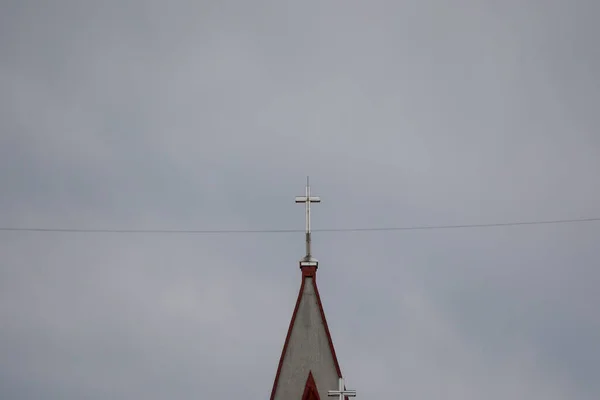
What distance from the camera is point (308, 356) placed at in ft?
168

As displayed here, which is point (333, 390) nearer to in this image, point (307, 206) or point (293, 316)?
point (293, 316)

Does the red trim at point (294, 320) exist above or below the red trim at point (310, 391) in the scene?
above

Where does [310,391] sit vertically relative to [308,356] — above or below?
below

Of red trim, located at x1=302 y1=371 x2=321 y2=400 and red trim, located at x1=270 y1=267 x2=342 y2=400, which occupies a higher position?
red trim, located at x1=270 y1=267 x2=342 y2=400

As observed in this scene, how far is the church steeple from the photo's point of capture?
165ft

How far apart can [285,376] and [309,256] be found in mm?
4994

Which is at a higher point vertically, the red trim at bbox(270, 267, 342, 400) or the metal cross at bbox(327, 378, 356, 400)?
the red trim at bbox(270, 267, 342, 400)

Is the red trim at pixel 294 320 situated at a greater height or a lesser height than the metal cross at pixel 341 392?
greater

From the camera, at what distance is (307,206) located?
179 ft

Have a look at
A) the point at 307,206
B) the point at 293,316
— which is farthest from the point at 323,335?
the point at 307,206

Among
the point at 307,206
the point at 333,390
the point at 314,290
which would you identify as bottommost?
the point at 333,390

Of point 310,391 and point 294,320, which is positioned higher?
point 294,320

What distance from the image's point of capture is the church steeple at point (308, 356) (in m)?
50.4

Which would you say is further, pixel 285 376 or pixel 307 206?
pixel 307 206
